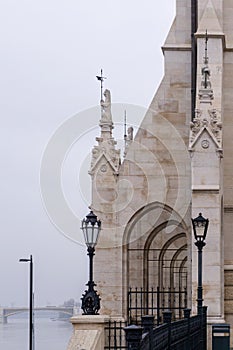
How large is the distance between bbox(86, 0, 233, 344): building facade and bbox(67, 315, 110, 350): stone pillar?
930 cm

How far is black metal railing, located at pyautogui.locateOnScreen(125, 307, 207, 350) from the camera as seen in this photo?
383 inches

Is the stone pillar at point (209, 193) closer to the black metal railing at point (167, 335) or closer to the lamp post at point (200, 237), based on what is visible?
the lamp post at point (200, 237)

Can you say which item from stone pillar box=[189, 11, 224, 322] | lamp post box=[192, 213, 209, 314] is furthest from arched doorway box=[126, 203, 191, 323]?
lamp post box=[192, 213, 209, 314]

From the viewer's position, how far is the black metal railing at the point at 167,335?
31.9 feet

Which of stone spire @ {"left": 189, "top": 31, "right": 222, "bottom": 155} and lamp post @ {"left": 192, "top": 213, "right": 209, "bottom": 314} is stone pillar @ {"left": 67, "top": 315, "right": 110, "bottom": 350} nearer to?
lamp post @ {"left": 192, "top": 213, "right": 209, "bottom": 314}

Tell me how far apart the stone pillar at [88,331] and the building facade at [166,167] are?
9.30 m

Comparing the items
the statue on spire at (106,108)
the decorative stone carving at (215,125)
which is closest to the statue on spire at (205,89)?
the decorative stone carving at (215,125)

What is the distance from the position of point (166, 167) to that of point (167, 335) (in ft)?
63.3

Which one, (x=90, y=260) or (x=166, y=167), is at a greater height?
(x=166, y=167)

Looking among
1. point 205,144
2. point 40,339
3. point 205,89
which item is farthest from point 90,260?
point 40,339

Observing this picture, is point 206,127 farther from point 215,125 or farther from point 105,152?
point 105,152

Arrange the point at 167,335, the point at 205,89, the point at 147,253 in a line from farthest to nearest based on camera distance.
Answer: the point at 147,253 → the point at 205,89 → the point at 167,335

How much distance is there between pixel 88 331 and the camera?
18891mm

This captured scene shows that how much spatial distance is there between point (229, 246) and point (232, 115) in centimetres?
397
